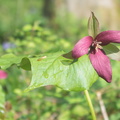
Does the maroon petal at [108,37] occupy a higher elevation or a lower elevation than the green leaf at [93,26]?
lower

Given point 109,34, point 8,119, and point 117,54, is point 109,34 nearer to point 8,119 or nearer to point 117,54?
point 117,54

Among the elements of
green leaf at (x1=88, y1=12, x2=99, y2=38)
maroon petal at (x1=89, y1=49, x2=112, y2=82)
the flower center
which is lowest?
maroon petal at (x1=89, y1=49, x2=112, y2=82)

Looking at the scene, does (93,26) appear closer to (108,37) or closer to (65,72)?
(108,37)

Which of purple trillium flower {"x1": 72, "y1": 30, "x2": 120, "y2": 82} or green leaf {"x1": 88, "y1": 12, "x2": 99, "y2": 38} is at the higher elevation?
green leaf {"x1": 88, "y1": 12, "x2": 99, "y2": 38}

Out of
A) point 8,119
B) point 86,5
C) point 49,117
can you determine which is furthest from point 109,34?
point 86,5

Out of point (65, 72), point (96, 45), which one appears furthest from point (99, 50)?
point (65, 72)

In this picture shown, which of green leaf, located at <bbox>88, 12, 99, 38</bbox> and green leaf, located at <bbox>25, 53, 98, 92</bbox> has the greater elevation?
green leaf, located at <bbox>88, 12, 99, 38</bbox>
